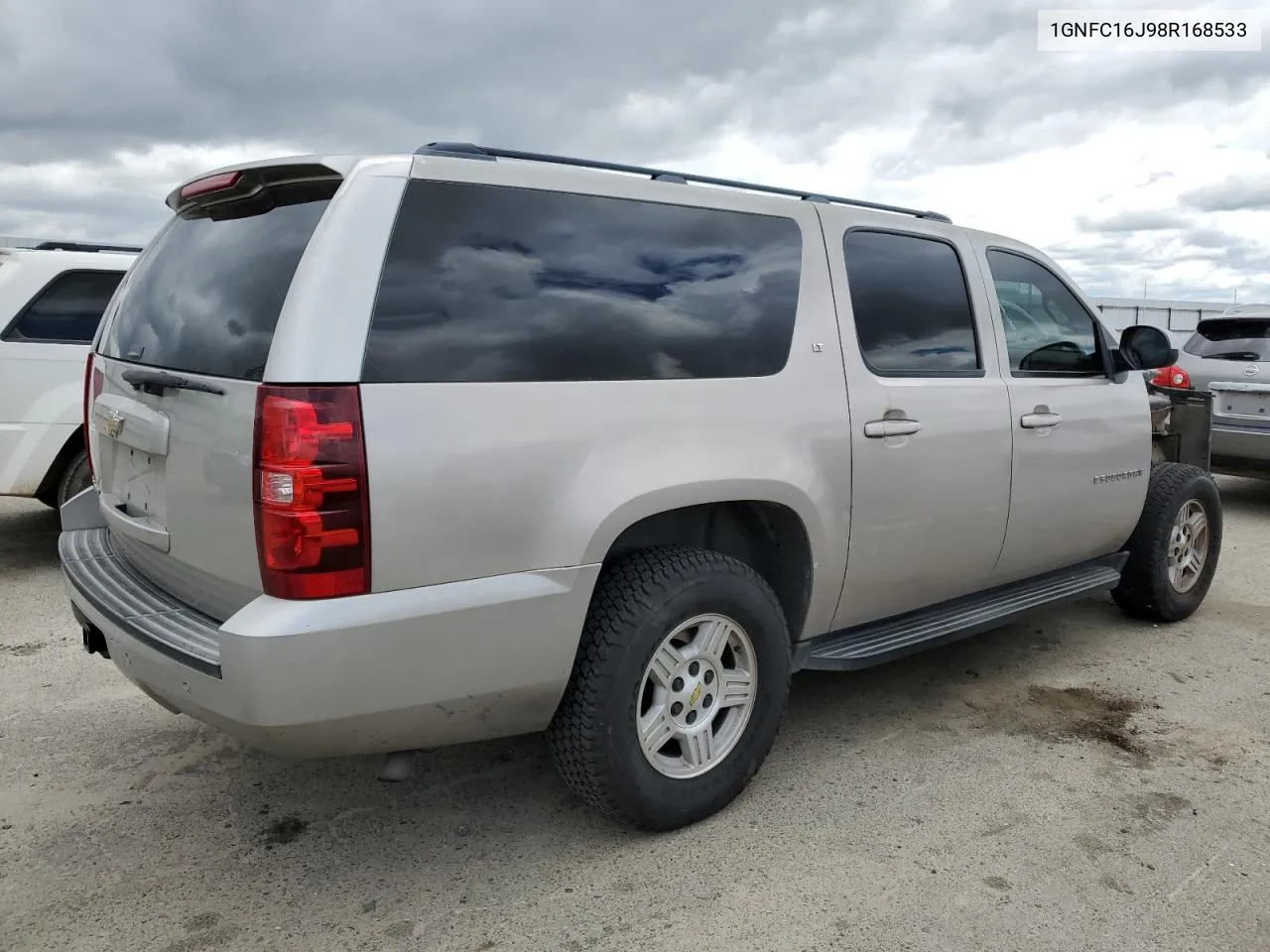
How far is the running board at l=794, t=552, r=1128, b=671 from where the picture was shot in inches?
133

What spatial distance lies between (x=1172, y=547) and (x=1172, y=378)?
355 cm

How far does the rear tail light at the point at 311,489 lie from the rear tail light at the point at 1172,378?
23.9 ft

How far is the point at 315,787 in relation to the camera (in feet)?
10.8

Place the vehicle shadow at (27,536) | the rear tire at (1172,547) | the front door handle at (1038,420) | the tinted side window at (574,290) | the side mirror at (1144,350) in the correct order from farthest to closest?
1. the vehicle shadow at (27,536)
2. the rear tire at (1172,547)
3. the side mirror at (1144,350)
4. the front door handle at (1038,420)
5. the tinted side window at (574,290)

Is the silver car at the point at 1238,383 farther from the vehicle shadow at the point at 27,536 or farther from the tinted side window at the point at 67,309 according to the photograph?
the vehicle shadow at the point at 27,536

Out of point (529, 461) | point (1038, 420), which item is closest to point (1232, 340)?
point (1038, 420)

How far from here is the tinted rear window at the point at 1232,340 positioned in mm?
7895

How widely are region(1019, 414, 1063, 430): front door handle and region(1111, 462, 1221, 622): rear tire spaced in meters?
1.12

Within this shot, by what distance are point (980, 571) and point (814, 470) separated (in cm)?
118

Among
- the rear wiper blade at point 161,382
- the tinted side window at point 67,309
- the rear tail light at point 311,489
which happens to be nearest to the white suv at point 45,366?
the tinted side window at point 67,309

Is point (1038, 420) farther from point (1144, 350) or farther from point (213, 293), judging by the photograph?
point (213, 293)

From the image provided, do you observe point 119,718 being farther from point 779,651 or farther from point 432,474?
point 779,651

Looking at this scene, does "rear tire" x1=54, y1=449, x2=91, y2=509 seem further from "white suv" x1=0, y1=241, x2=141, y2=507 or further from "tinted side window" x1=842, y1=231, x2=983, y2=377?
"tinted side window" x1=842, y1=231, x2=983, y2=377

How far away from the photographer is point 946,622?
3.76m
